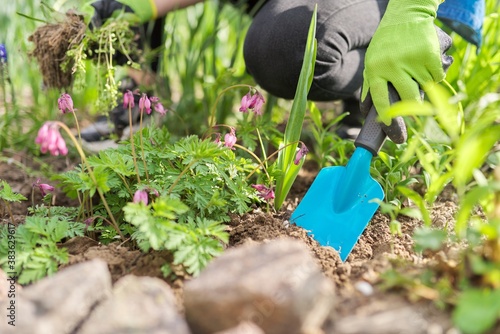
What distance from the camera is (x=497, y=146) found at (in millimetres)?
1851

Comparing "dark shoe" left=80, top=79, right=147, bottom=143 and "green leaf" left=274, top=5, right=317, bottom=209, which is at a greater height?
"green leaf" left=274, top=5, right=317, bottom=209

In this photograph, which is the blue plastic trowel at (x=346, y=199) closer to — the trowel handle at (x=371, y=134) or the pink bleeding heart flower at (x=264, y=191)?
the trowel handle at (x=371, y=134)

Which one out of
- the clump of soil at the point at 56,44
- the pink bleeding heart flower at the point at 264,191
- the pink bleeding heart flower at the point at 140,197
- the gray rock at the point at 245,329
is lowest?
the pink bleeding heart flower at the point at 264,191

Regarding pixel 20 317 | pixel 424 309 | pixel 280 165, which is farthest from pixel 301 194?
pixel 20 317

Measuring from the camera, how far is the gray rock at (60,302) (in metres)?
0.89

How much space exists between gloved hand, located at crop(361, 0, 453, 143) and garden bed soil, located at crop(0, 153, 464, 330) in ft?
0.97

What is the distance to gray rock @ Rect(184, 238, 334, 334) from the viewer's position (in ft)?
2.92

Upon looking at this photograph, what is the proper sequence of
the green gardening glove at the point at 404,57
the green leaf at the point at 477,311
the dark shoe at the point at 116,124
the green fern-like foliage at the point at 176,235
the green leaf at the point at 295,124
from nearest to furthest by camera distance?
the green leaf at the point at 477,311, the green fern-like foliage at the point at 176,235, the green gardening glove at the point at 404,57, the green leaf at the point at 295,124, the dark shoe at the point at 116,124

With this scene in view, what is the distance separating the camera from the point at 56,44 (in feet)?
5.70

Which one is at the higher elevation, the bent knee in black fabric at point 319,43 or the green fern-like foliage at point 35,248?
the bent knee in black fabric at point 319,43

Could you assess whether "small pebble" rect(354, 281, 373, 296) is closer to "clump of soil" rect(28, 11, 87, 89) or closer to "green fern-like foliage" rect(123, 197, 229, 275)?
"green fern-like foliage" rect(123, 197, 229, 275)

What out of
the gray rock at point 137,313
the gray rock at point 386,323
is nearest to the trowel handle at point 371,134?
the gray rock at point 386,323

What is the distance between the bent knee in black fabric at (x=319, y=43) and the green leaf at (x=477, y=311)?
3.31ft

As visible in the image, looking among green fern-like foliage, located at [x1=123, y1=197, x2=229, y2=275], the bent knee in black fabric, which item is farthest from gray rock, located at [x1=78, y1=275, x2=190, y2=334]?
the bent knee in black fabric
